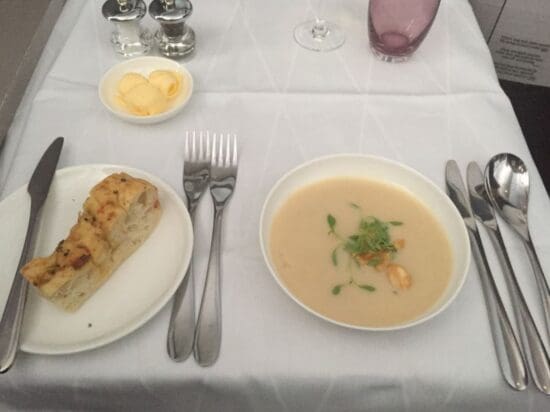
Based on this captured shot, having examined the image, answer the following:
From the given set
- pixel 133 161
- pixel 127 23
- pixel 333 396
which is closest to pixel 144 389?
pixel 333 396

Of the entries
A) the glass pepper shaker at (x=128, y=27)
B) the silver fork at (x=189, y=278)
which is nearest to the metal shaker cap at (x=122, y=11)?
the glass pepper shaker at (x=128, y=27)

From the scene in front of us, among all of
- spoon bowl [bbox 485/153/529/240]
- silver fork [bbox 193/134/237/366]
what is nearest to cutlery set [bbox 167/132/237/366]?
silver fork [bbox 193/134/237/366]

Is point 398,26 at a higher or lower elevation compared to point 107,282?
higher

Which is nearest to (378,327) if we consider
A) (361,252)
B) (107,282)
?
(361,252)

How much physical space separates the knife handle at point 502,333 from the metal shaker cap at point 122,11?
0.66m

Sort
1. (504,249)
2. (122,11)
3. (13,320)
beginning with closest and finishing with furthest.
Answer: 1. (13,320)
2. (504,249)
3. (122,11)

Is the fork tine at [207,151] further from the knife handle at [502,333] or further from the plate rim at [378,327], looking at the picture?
the knife handle at [502,333]

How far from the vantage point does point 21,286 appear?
55 cm

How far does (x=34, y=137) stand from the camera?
76 centimetres

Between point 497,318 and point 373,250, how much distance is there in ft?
0.52

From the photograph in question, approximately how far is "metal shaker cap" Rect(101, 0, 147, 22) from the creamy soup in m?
0.44

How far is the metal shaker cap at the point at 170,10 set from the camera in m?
0.85

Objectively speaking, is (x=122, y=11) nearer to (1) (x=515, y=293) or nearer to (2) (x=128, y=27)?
(2) (x=128, y=27)

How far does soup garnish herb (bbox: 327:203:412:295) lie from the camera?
1.93 feet
